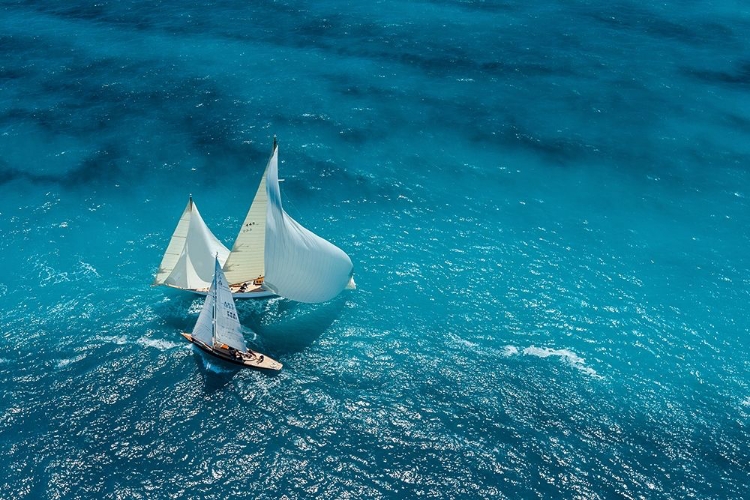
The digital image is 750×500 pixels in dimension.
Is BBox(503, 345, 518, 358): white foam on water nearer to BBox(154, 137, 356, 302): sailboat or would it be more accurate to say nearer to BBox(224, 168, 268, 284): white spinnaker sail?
BBox(154, 137, 356, 302): sailboat

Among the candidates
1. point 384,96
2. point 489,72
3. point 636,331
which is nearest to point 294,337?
point 636,331

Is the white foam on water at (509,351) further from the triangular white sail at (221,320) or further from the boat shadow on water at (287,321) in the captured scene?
the triangular white sail at (221,320)

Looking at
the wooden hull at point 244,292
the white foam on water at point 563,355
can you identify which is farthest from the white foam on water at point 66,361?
the white foam on water at point 563,355

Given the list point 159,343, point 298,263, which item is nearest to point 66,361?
point 159,343

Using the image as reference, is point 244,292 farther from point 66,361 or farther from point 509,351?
point 509,351

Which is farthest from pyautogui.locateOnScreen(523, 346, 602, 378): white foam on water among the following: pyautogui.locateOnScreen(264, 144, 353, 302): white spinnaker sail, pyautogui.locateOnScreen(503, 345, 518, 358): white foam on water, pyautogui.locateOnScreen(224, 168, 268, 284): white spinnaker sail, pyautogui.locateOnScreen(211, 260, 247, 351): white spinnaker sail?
pyautogui.locateOnScreen(224, 168, 268, 284): white spinnaker sail

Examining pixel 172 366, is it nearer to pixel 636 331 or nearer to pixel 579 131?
pixel 636 331
